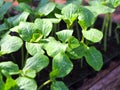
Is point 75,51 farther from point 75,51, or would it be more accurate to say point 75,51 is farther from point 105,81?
point 105,81

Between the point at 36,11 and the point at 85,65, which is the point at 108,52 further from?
the point at 36,11

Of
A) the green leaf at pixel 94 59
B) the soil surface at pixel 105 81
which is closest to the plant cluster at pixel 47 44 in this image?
the green leaf at pixel 94 59

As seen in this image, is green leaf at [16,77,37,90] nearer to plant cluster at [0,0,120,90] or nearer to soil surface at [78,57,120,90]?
plant cluster at [0,0,120,90]

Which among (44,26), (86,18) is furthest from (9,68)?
(86,18)

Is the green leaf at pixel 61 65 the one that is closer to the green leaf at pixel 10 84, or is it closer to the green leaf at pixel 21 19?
the green leaf at pixel 10 84

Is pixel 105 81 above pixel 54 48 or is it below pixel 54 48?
below

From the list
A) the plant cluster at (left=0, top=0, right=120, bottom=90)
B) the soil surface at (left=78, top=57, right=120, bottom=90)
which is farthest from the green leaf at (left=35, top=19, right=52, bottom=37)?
the soil surface at (left=78, top=57, right=120, bottom=90)
